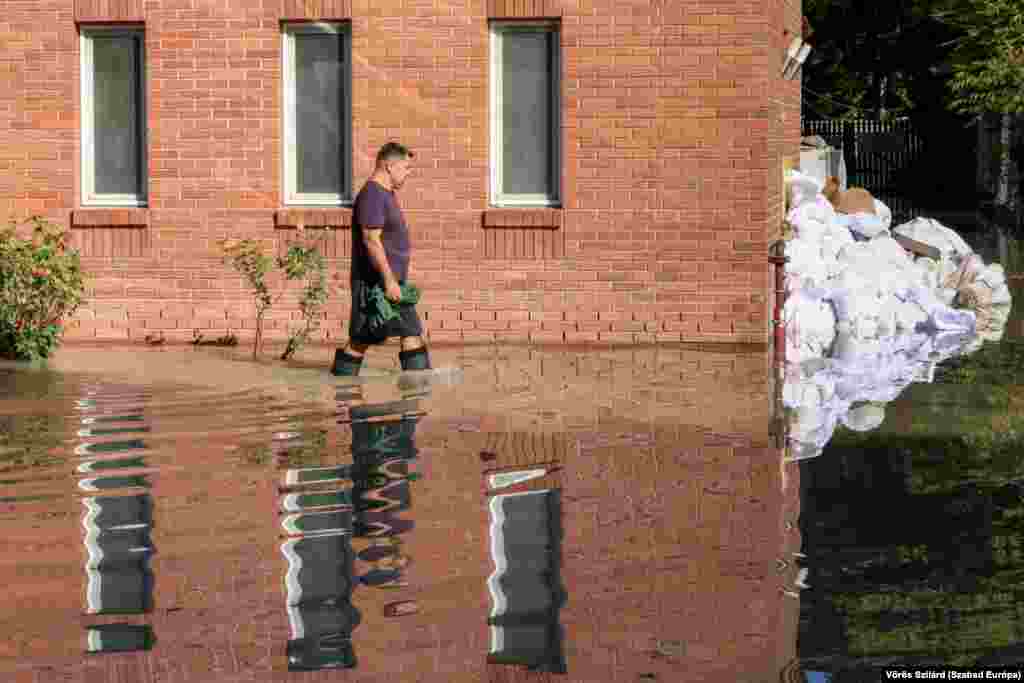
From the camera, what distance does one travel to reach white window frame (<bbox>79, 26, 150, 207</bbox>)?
1884 centimetres

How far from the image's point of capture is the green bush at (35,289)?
1639 cm

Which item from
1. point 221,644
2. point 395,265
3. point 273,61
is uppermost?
point 273,61

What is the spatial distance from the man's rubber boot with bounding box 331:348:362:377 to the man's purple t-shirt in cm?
65

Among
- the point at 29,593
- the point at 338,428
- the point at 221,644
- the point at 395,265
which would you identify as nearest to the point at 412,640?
the point at 221,644

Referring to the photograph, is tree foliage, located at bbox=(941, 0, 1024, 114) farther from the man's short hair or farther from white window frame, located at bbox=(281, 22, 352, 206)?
the man's short hair

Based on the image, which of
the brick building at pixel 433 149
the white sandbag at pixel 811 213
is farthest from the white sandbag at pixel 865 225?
the brick building at pixel 433 149

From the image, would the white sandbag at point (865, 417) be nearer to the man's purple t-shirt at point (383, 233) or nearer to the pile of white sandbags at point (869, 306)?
the pile of white sandbags at point (869, 306)

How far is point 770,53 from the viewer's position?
19.0 meters

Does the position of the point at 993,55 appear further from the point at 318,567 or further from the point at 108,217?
the point at 318,567

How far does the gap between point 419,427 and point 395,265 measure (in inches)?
102

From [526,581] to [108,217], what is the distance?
1166cm

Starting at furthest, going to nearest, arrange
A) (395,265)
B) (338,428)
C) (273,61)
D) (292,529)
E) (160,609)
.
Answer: (273,61) → (395,265) → (338,428) → (292,529) → (160,609)

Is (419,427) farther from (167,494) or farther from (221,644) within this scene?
(221,644)

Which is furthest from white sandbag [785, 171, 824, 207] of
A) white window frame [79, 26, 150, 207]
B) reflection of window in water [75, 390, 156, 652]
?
reflection of window in water [75, 390, 156, 652]
